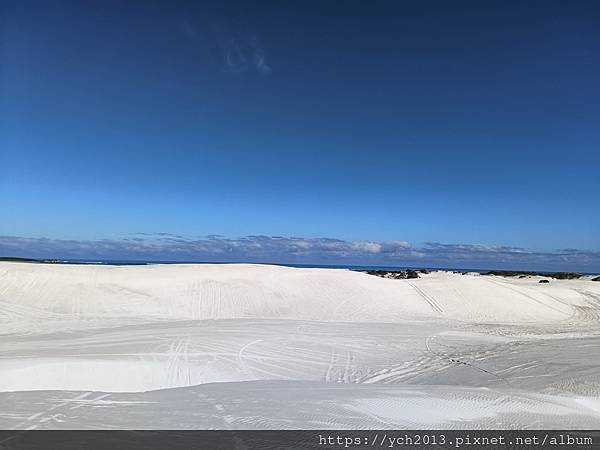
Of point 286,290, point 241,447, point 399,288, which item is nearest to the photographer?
point 241,447

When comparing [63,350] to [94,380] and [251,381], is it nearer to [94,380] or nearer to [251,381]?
[94,380]

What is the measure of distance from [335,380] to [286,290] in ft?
45.9

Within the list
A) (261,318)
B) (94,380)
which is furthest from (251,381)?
(261,318)

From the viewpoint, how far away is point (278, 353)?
464 inches

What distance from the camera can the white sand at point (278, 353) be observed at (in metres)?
6.82

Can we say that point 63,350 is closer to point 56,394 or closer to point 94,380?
point 94,380

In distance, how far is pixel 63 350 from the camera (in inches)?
431

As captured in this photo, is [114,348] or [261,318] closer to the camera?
[114,348]

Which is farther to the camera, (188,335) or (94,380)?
(188,335)

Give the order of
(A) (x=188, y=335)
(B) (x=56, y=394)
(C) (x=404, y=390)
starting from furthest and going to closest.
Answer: (A) (x=188, y=335)
(C) (x=404, y=390)
(B) (x=56, y=394)

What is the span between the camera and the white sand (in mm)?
6820

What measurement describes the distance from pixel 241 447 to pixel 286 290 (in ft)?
59.2

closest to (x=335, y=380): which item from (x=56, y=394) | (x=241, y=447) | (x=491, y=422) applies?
(x=491, y=422)

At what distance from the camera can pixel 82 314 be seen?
57.7ft
